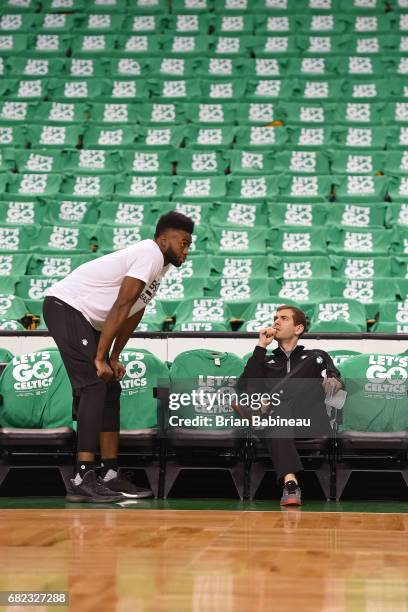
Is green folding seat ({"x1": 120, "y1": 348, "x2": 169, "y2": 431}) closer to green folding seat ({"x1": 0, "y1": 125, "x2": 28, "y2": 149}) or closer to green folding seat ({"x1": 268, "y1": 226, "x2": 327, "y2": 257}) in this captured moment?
green folding seat ({"x1": 268, "y1": 226, "x2": 327, "y2": 257})

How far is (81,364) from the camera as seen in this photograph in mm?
3133

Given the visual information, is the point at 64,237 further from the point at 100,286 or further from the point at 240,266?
the point at 100,286

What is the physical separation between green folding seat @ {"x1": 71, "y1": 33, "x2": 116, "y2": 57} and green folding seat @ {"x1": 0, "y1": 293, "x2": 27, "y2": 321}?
4.25m

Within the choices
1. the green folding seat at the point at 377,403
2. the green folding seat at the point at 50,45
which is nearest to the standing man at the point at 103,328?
the green folding seat at the point at 377,403

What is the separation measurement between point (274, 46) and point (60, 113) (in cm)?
222

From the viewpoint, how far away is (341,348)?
4.44 metres

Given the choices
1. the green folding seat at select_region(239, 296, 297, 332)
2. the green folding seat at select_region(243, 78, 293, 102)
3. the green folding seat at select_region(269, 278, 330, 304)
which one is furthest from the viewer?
the green folding seat at select_region(243, 78, 293, 102)

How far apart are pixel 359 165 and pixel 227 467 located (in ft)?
14.1

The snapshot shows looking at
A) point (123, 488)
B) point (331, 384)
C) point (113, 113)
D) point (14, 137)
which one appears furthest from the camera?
point (113, 113)

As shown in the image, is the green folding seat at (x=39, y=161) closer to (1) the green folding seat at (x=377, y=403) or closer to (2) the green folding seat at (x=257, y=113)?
(2) the green folding seat at (x=257, y=113)

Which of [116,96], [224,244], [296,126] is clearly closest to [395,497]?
[224,244]

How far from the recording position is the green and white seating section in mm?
5832

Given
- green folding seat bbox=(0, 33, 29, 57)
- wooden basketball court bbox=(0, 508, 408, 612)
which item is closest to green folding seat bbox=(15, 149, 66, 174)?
green folding seat bbox=(0, 33, 29, 57)

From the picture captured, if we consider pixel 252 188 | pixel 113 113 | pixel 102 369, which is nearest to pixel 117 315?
pixel 102 369
